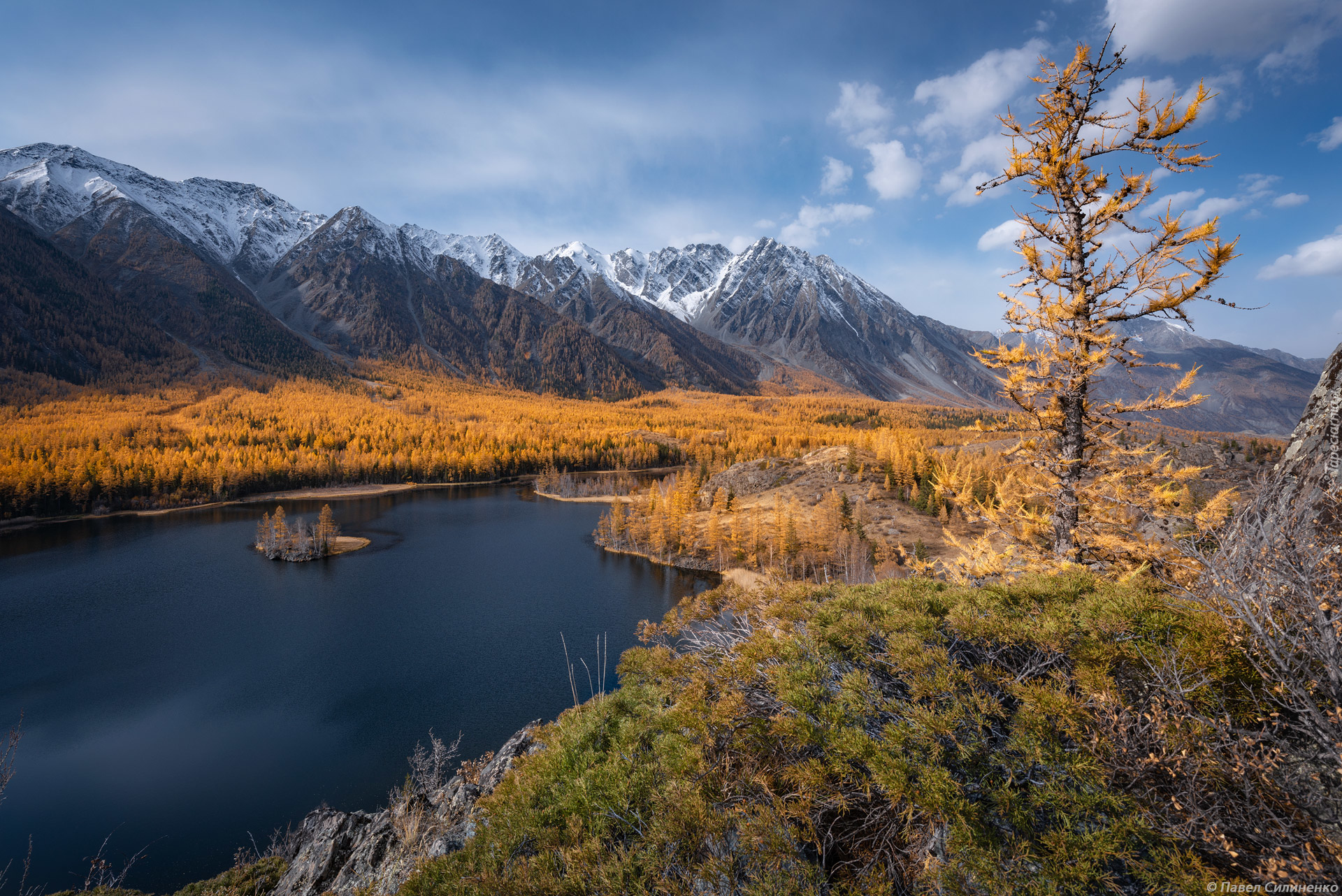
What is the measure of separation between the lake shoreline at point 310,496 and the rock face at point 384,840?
79775mm

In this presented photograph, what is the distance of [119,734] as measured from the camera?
83.7 ft

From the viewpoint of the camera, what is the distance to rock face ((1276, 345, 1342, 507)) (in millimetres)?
5633

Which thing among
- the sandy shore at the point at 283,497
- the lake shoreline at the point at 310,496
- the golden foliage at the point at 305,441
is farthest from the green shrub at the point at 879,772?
the sandy shore at the point at 283,497

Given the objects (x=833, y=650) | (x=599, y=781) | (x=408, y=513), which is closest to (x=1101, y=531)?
(x=833, y=650)

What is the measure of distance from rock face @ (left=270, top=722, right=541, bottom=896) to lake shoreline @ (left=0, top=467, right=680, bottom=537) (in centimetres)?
7978

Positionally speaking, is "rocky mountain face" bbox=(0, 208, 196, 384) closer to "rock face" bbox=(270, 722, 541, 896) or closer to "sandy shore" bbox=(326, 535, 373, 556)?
"sandy shore" bbox=(326, 535, 373, 556)

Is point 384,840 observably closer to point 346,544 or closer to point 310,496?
point 346,544

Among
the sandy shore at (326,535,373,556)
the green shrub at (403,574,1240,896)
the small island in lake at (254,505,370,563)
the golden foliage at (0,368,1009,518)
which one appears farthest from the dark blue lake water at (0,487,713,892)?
the green shrub at (403,574,1240,896)

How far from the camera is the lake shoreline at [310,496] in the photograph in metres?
67.6

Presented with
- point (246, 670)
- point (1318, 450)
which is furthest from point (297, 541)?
point (1318, 450)

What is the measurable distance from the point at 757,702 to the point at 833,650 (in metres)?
1.03

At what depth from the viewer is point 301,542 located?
53906 mm

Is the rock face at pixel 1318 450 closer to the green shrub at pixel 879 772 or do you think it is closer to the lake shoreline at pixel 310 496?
the green shrub at pixel 879 772

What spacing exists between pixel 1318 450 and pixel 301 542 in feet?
214
